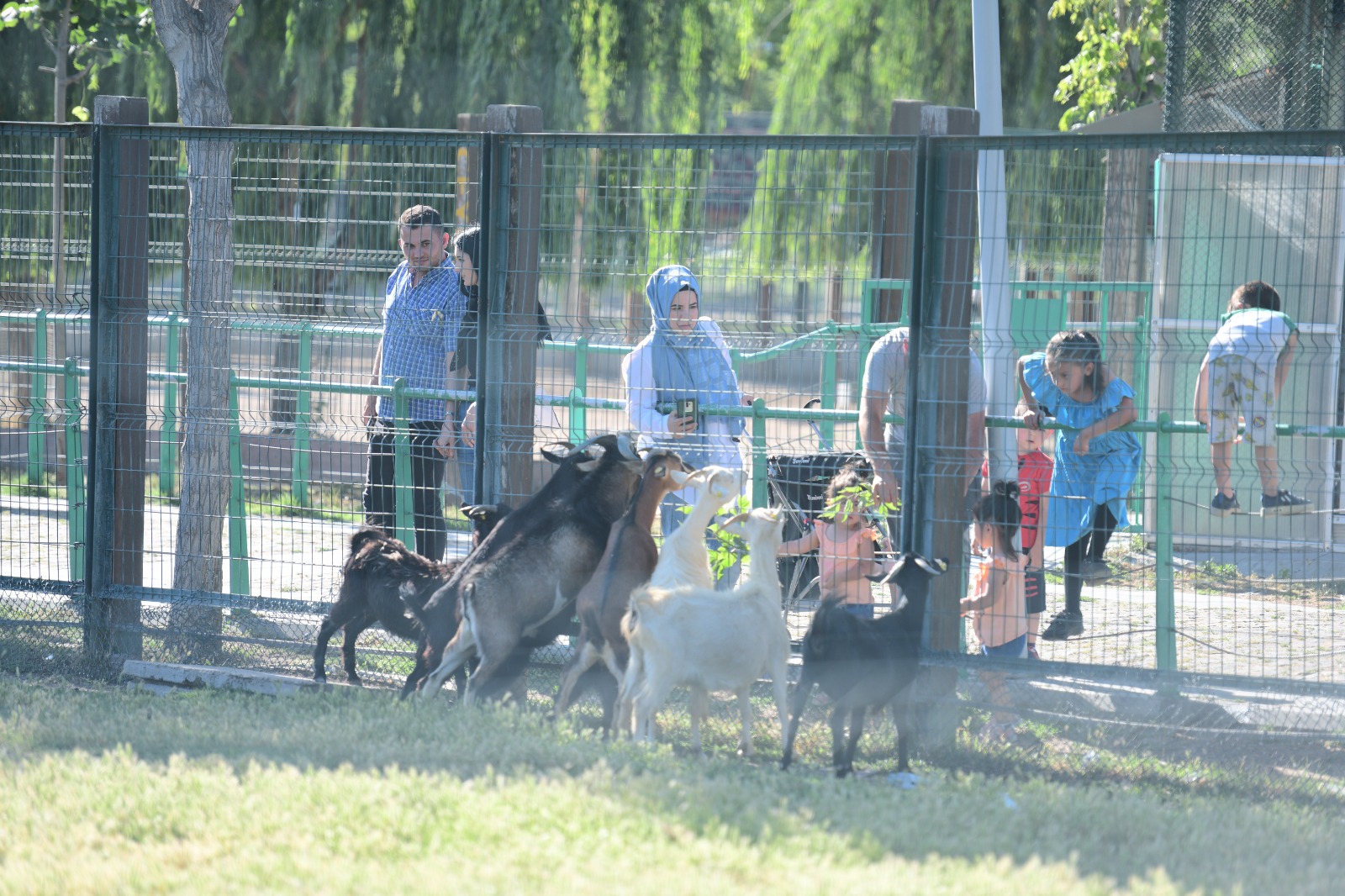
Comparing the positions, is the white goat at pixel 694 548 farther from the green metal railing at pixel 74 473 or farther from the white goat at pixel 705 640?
the green metal railing at pixel 74 473

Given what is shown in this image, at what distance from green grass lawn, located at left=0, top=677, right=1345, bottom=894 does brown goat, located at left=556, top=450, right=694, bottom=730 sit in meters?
0.33

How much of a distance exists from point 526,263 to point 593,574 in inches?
65.1

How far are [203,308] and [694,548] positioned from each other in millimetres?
3201

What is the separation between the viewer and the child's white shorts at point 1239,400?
20.6 feet

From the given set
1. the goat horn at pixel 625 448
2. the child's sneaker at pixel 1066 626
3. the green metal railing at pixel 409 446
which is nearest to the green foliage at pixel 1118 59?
the green metal railing at pixel 409 446

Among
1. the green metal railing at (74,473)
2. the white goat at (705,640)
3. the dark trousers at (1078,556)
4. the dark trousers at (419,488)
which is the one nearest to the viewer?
the white goat at (705,640)

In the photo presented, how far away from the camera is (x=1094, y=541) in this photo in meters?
7.14

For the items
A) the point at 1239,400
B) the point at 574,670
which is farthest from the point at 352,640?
the point at 1239,400

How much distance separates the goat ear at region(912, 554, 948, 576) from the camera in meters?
5.57

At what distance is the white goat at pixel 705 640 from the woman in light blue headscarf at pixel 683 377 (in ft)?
3.89

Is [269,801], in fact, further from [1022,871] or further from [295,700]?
[1022,871]

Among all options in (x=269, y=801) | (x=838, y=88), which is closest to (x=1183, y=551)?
(x=269, y=801)

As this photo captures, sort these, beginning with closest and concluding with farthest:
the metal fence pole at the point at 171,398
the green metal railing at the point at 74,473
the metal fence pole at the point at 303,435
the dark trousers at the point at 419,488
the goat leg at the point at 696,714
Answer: the goat leg at the point at 696,714 < the dark trousers at the point at 419,488 < the green metal railing at the point at 74,473 < the metal fence pole at the point at 303,435 < the metal fence pole at the point at 171,398

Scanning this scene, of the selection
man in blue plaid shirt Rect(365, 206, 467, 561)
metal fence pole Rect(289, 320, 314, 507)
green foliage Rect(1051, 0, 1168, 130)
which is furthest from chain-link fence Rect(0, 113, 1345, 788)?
green foliage Rect(1051, 0, 1168, 130)
